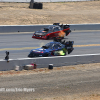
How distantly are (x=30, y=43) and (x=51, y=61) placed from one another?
24.9ft

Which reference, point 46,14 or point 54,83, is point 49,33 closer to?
point 54,83

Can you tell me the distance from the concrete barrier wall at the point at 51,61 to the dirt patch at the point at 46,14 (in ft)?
66.5

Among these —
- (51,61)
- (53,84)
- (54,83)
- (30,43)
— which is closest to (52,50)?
(51,61)

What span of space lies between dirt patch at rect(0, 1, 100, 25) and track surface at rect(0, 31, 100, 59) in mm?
9554

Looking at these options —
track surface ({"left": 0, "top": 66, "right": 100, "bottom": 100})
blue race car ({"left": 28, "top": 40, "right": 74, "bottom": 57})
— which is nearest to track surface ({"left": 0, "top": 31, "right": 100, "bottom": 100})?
track surface ({"left": 0, "top": 66, "right": 100, "bottom": 100})

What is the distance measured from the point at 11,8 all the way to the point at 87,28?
60.0 feet

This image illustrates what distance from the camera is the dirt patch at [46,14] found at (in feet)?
124

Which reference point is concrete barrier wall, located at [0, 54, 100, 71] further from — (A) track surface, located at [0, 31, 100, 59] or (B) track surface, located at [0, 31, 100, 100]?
(A) track surface, located at [0, 31, 100, 59]

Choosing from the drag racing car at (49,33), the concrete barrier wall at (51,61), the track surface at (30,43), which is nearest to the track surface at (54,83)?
the concrete barrier wall at (51,61)

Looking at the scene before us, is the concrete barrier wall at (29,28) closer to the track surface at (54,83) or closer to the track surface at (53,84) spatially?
the track surface at (54,83)

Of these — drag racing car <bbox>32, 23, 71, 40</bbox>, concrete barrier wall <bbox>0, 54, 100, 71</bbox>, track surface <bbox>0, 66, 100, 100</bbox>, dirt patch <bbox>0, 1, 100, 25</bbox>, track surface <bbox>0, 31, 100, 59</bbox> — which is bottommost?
track surface <bbox>0, 66, 100, 100</bbox>

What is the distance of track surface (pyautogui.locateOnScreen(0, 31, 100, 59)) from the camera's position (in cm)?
2047

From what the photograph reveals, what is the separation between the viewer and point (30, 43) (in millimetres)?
23672

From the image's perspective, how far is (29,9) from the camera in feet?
149
